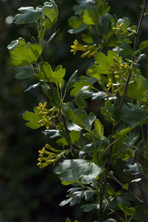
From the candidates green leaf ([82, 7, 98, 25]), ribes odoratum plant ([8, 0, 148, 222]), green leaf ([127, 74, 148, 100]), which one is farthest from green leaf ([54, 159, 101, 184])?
green leaf ([82, 7, 98, 25])

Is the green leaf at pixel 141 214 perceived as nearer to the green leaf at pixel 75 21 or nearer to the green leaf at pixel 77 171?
the green leaf at pixel 77 171

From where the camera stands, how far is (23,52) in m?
0.61

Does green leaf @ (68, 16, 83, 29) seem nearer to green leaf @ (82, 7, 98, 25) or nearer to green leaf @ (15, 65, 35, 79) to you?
green leaf @ (82, 7, 98, 25)

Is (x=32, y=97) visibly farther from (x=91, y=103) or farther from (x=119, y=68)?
(x=119, y=68)

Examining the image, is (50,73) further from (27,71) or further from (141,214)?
(141,214)

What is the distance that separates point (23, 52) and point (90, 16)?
19cm

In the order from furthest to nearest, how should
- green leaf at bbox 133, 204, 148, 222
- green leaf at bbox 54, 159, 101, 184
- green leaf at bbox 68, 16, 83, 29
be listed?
1. green leaf at bbox 68, 16, 83, 29
2. green leaf at bbox 133, 204, 148, 222
3. green leaf at bbox 54, 159, 101, 184

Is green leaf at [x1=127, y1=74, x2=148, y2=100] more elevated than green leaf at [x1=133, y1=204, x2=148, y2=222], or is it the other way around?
green leaf at [x1=127, y1=74, x2=148, y2=100]

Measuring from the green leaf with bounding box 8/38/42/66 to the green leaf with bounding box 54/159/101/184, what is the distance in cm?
17

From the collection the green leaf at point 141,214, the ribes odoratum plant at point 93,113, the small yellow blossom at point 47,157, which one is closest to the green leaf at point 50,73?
the ribes odoratum plant at point 93,113

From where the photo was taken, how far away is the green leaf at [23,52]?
0.60 meters

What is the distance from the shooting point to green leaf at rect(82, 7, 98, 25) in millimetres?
729

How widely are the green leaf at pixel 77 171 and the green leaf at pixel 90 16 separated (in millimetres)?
301

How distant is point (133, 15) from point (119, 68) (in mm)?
1373
